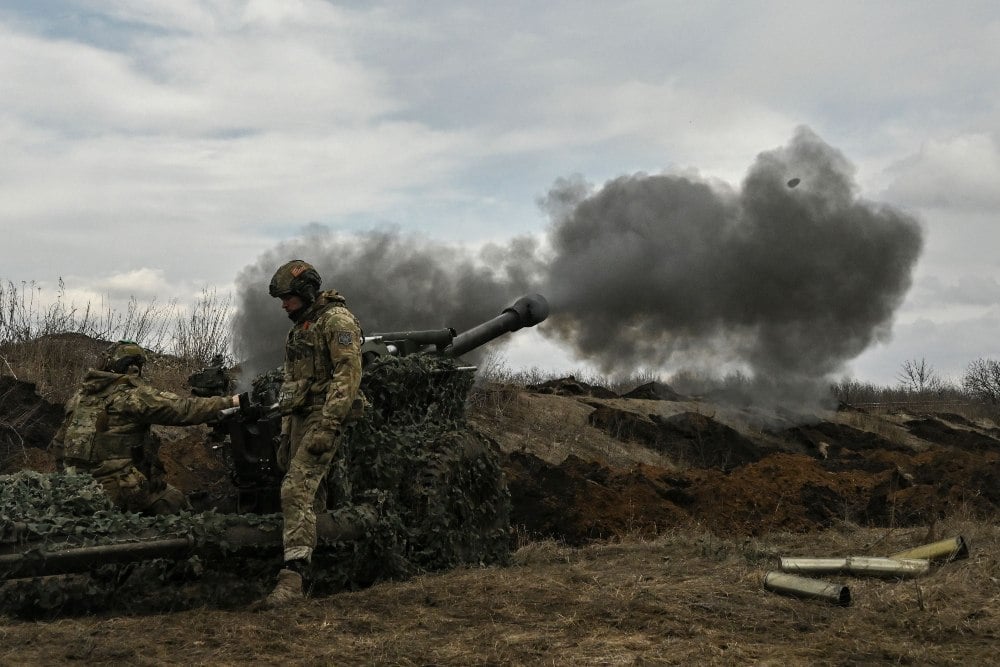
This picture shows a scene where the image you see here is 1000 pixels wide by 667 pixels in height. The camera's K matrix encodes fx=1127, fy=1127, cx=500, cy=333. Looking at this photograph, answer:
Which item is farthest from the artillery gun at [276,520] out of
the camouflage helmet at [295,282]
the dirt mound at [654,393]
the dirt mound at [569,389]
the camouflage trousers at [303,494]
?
the dirt mound at [654,393]

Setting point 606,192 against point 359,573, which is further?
point 606,192

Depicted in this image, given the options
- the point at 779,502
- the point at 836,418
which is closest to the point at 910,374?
the point at 836,418

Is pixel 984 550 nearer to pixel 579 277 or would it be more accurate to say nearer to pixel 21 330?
pixel 579 277

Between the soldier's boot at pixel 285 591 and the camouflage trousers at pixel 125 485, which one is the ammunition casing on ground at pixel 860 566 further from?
the camouflage trousers at pixel 125 485

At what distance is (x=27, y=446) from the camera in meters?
14.0

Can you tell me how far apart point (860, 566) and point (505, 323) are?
18.6 feet

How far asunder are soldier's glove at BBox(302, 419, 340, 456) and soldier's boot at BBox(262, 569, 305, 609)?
A: 0.77m

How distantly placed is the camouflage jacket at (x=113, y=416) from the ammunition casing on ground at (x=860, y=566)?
13.3ft

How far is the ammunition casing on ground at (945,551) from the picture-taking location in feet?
26.3

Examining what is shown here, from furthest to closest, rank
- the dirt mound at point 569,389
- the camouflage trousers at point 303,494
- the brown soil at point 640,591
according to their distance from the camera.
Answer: the dirt mound at point 569,389 < the camouflage trousers at point 303,494 < the brown soil at point 640,591

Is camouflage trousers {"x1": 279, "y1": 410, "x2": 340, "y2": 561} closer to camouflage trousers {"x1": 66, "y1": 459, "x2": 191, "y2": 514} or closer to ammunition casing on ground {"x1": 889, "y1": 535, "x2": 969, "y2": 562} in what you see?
camouflage trousers {"x1": 66, "y1": 459, "x2": 191, "y2": 514}

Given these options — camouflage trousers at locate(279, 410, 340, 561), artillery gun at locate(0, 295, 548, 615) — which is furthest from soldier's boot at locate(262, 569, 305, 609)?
artillery gun at locate(0, 295, 548, 615)

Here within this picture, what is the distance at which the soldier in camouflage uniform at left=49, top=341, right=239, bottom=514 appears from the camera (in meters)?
7.67

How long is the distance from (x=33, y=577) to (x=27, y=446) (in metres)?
8.01
